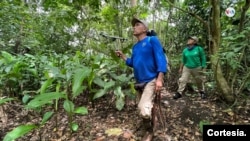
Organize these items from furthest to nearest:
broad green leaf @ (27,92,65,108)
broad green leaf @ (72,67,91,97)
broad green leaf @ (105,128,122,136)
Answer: broad green leaf @ (105,128,122,136), broad green leaf @ (72,67,91,97), broad green leaf @ (27,92,65,108)

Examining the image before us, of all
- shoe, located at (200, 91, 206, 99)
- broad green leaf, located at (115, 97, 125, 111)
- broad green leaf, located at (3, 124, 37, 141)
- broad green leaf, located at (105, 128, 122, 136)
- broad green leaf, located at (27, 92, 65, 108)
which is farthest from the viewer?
shoe, located at (200, 91, 206, 99)

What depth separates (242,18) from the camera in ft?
12.0

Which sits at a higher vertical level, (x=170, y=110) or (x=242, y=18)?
(x=242, y=18)

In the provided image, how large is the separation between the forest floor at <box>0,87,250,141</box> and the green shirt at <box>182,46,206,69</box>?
29.3 inches

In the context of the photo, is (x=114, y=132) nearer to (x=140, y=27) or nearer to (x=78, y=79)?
(x=78, y=79)

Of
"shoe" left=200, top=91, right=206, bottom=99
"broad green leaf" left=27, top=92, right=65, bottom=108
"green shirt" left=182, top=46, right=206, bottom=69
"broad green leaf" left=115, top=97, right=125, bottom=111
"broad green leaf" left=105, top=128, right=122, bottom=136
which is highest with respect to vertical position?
"green shirt" left=182, top=46, right=206, bottom=69

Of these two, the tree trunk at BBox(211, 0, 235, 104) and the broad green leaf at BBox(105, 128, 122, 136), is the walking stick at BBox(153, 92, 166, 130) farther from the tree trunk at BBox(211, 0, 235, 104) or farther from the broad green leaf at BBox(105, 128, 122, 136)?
the tree trunk at BBox(211, 0, 235, 104)


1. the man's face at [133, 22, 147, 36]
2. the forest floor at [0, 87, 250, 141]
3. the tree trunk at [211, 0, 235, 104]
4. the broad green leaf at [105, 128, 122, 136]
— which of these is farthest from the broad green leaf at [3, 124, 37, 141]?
the tree trunk at [211, 0, 235, 104]

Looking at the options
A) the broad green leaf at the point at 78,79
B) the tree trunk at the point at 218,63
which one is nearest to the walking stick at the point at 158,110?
the broad green leaf at the point at 78,79

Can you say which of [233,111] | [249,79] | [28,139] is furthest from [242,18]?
[28,139]

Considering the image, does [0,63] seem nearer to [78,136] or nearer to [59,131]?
[59,131]

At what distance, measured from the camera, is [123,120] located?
140 inches

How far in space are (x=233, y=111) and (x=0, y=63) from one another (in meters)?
3.76

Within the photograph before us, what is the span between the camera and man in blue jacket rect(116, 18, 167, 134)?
289 centimetres
